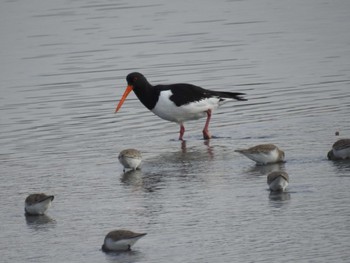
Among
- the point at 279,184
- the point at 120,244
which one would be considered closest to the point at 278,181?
the point at 279,184

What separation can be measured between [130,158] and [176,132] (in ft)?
12.5

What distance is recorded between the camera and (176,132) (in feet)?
58.8

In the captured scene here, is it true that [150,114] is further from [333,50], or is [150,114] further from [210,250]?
[210,250]

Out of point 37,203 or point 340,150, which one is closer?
point 37,203

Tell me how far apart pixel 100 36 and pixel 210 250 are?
19.2m

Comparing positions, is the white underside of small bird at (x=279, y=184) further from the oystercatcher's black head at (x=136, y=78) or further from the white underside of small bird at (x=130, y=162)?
the oystercatcher's black head at (x=136, y=78)

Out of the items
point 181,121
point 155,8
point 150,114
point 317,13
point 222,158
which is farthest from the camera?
point 155,8

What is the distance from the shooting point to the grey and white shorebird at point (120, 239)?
34.1 ft

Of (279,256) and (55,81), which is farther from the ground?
(279,256)

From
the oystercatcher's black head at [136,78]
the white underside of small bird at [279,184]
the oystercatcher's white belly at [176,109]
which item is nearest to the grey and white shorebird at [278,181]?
the white underside of small bird at [279,184]

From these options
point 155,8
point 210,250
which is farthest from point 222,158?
point 155,8

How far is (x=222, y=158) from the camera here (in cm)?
1498

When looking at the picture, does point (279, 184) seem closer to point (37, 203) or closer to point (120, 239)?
point (120, 239)

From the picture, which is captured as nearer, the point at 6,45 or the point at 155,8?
the point at 6,45
